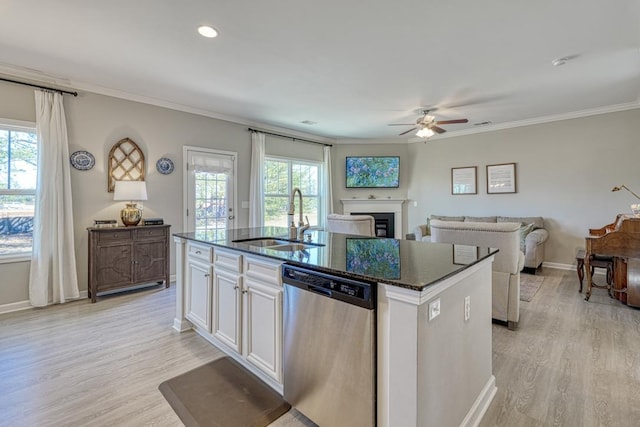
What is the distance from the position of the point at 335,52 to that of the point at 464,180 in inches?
185

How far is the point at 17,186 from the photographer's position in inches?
138

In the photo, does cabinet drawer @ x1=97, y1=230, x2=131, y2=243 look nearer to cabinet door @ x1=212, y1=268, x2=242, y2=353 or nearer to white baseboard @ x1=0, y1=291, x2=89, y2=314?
white baseboard @ x1=0, y1=291, x2=89, y2=314

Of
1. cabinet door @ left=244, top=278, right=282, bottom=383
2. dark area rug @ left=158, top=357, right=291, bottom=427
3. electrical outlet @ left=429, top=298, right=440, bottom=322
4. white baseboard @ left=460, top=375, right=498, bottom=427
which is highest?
electrical outlet @ left=429, top=298, right=440, bottom=322

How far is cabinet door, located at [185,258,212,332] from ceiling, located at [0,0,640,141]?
2.08m

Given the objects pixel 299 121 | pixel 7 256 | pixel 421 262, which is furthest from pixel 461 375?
pixel 299 121

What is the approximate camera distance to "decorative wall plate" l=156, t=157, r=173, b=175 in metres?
4.54

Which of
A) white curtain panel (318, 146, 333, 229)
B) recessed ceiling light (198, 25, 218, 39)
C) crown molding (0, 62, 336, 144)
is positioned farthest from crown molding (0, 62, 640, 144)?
recessed ceiling light (198, 25, 218, 39)

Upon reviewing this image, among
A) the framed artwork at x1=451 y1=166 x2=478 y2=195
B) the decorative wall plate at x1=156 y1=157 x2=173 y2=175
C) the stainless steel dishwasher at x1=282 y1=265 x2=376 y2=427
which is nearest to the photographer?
the stainless steel dishwasher at x1=282 y1=265 x2=376 y2=427

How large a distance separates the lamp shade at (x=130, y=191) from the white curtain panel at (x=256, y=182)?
1.90 meters

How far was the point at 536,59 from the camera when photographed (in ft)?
10.4

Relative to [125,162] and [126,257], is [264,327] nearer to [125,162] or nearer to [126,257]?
[126,257]

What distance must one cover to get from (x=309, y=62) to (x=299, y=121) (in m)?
2.53

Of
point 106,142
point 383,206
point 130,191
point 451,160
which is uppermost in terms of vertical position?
point 451,160

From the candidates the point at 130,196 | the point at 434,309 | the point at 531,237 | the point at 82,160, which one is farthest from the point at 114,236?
the point at 531,237
